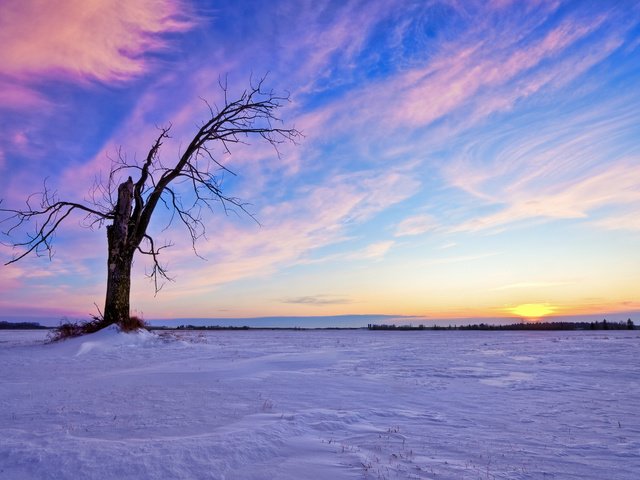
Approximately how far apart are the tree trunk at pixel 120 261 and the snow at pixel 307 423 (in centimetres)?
430

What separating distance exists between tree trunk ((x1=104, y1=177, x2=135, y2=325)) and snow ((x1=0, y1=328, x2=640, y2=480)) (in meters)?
4.30

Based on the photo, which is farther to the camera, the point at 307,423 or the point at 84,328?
the point at 84,328

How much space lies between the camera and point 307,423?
161 inches

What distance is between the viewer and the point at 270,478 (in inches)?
107

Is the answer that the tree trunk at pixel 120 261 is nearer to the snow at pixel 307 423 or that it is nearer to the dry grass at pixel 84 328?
the dry grass at pixel 84 328

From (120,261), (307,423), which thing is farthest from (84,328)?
(307,423)

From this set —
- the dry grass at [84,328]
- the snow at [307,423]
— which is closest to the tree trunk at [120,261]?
the dry grass at [84,328]

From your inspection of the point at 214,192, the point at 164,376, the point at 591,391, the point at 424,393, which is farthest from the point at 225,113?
the point at 591,391

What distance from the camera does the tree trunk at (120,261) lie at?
12281 mm

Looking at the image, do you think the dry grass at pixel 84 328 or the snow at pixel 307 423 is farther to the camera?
the dry grass at pixel 84 328

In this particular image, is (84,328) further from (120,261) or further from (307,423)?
(307,423)

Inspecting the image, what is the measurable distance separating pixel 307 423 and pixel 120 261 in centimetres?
1037

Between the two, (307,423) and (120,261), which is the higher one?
(120,261)

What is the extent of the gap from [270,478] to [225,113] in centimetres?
1345
